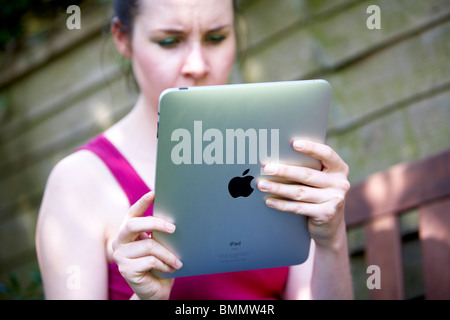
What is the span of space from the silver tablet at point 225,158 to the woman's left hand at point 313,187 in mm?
33

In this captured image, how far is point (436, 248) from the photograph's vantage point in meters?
1.57

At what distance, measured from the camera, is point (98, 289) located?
1.40 meters

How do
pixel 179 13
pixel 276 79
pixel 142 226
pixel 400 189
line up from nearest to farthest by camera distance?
pixel 142 226 < pixel 179 13 < pixel 400 189 < pixel 276 79

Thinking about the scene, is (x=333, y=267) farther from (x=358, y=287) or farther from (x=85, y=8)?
(x=85, y=8)

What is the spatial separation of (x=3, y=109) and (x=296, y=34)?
2080 mm

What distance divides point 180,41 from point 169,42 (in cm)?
3

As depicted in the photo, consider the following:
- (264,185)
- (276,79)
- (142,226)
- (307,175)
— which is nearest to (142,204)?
(142,226)

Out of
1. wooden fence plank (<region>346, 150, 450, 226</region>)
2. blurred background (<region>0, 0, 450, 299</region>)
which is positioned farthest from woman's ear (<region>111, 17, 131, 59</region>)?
wooden fence plank (<region>346, 150, 450, 226</region>)

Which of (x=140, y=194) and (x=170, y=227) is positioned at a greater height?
(x=140, y=194)

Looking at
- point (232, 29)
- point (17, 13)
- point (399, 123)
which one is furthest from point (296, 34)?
point (17, 13)

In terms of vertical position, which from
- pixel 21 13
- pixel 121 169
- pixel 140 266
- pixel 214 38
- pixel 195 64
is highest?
pixel 21 13

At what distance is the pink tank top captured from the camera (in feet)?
4.75

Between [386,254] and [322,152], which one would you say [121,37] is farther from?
[386,254]

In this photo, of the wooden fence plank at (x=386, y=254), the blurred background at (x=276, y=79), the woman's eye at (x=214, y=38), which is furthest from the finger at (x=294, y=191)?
the blurred background at (x=276, y=79)
